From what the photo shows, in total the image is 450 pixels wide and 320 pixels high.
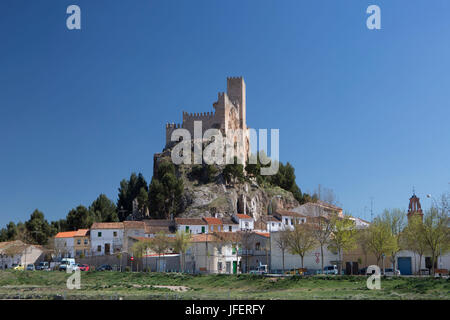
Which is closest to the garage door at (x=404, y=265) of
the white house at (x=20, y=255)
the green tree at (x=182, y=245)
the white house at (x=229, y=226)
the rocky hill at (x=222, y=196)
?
the green tree at (x=182, y=245)

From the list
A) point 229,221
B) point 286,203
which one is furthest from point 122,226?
point 286,203

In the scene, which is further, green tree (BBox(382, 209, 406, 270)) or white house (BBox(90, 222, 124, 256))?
white house (BBox(90, 222, 124, 256))

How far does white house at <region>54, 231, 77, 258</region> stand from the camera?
266 feet

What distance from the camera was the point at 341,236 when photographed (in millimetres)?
51688

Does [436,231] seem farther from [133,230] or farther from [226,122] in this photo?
[226,122]

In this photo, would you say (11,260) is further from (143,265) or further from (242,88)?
(242,88)

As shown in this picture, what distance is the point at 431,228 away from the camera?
4653cm

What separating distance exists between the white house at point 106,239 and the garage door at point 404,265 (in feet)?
143

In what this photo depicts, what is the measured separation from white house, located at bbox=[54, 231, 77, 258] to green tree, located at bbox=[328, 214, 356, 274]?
45.3m

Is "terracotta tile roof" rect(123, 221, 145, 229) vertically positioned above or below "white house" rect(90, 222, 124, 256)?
above

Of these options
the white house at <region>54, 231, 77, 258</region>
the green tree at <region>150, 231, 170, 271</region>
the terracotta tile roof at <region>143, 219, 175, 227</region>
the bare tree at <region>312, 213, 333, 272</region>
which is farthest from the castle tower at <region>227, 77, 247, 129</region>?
the bare tree at <region>312, 213, 333, 272</region>

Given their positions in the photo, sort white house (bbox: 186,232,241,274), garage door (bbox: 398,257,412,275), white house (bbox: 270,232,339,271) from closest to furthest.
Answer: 1. garage door (bbox: 398,257,412,275)
2. white house (bbox: 270,232,339,271)
3. white house (bbox: 186,232,241,274)

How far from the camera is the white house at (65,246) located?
81.2m

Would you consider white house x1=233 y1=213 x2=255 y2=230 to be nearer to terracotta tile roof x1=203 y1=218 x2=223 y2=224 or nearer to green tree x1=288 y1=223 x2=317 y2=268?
terracotta tile roof x1=203 y1=218 x2=223 y2=224
